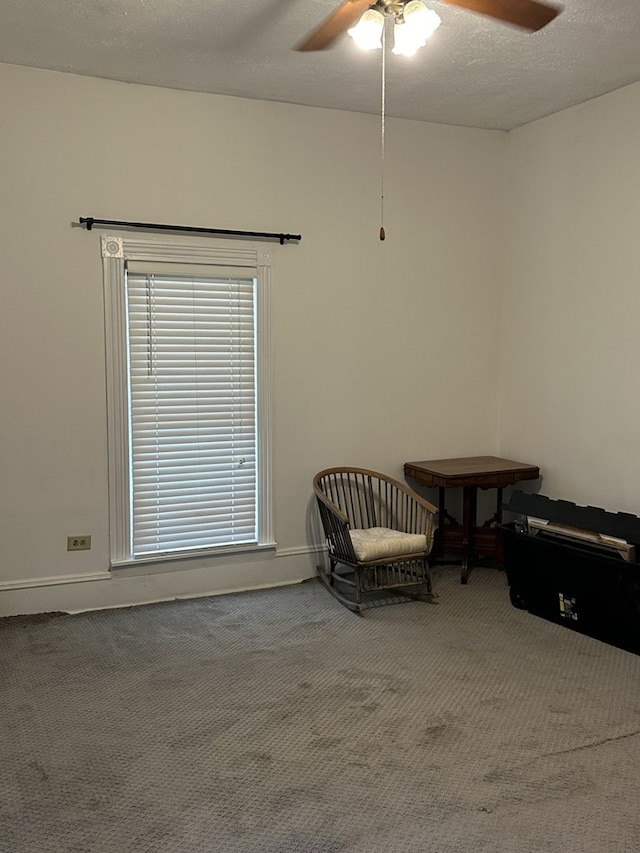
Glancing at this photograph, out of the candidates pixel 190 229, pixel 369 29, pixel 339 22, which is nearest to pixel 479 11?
pixel 369 29

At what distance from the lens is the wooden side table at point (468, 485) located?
14.4ft

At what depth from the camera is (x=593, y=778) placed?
2492 mm

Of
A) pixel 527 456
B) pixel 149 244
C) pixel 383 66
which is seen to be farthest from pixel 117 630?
pixel 383 66

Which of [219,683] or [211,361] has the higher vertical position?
[211,361]

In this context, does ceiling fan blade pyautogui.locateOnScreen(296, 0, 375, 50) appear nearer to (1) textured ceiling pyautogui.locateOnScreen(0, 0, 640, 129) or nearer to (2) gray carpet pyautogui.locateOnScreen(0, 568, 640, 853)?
(1) textured ceiling pyautogui.locateOnScreen(0, 0, 640, 129)

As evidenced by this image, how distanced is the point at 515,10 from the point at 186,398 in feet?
8.28

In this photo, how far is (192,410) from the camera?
13.7 feet

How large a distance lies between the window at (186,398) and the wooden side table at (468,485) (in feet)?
3.47

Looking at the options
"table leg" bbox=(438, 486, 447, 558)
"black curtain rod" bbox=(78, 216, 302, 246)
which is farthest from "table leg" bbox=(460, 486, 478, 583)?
"black curtain rod" bbox=(78, 216, 302, 246)

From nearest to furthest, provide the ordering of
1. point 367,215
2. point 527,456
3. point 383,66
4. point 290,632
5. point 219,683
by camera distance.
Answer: point 219,683 → point 383,66 → point 290,632 → point 367,215 → point 527,456

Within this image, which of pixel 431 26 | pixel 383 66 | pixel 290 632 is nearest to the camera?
pixel 431 26

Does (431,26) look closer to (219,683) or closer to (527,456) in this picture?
(219,683)

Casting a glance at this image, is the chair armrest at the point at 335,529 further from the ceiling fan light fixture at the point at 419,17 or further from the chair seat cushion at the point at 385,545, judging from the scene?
the ceiling fan light fixture at the point at 419,17

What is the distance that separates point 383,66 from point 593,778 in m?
3.10
